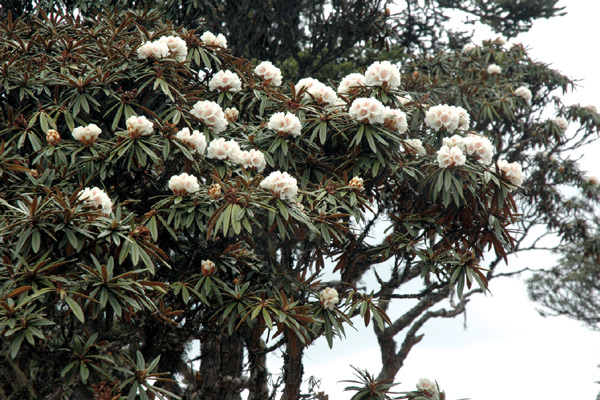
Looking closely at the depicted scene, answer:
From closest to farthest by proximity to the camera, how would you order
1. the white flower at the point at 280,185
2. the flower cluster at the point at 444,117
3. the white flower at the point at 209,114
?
the white flower at the point at 280,185 < the white flower at the point at 209,114 < the flower cluster at the point at 444,117

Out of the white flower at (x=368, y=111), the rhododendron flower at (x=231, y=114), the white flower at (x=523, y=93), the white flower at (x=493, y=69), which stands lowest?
the white flower at (x=368, y=111)

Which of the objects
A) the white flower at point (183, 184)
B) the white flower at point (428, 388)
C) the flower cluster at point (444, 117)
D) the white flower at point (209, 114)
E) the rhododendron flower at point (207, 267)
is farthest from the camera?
the flower cluster at point (444, 117)

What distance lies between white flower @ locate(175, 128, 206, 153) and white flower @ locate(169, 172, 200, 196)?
0.97ft

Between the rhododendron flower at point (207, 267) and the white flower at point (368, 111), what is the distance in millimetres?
1172

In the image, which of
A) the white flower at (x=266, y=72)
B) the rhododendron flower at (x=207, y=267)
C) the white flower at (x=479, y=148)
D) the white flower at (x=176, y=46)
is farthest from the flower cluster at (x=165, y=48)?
the white flower at (x=479, y=148)

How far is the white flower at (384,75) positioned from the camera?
412 centimetres

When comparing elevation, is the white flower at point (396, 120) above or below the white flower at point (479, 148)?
above

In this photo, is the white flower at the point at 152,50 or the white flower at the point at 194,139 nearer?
the white flower at the point at 194,139

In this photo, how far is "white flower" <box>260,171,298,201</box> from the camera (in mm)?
3262

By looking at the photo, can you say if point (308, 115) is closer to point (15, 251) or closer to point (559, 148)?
point (15, 251)

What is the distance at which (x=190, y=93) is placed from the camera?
4047mm

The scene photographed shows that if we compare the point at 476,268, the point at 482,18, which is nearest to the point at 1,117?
the point at 476,268

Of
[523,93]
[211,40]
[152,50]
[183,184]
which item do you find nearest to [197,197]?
[183,184]

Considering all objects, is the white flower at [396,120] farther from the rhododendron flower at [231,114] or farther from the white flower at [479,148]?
the rhododendron flower at [231,114]
